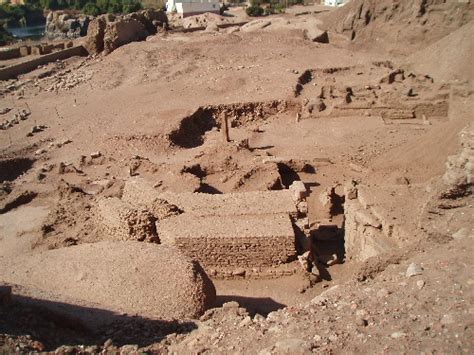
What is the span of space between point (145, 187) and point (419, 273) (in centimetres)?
623

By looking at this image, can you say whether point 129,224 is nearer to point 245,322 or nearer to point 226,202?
point 226,202

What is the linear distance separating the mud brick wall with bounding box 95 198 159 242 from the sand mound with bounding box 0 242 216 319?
2.21 ft

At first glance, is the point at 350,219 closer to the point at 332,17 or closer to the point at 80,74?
the point at 80,74

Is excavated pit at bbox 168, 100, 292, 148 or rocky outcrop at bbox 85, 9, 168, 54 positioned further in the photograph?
rocky outcrop at bbox 85, 9, 168, 54

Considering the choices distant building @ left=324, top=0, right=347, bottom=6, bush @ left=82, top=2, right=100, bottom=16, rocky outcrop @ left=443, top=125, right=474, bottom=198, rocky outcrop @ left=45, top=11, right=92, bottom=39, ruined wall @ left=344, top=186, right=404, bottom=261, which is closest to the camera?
rocky outcrop @ left=443, top=125, right=474, bottom=198

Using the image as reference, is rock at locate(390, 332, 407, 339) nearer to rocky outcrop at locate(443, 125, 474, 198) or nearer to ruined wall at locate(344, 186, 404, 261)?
rocky outcrop at locate(443, 125, 474, 198)

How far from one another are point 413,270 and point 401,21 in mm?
20840

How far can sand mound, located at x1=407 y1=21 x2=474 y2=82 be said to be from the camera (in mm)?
15435

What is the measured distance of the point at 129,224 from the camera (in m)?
8.30

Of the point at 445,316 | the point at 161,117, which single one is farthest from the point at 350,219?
the point at 161,117

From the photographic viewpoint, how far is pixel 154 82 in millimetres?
20297

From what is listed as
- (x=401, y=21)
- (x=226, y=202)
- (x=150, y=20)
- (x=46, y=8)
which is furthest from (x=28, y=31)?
(x=226, y=202)

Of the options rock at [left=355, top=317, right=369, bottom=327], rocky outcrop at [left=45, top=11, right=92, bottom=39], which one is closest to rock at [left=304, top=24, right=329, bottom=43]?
rock at [left=355, top=317, right=369, bottom=327]

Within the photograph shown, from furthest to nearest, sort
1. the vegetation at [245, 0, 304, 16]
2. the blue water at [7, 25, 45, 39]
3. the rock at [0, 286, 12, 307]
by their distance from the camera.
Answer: the blue water at [7, 25, 45, 39]
the vegetation at [245, 0, 304, 16]
the rock at [0, 286, 12, 307]
